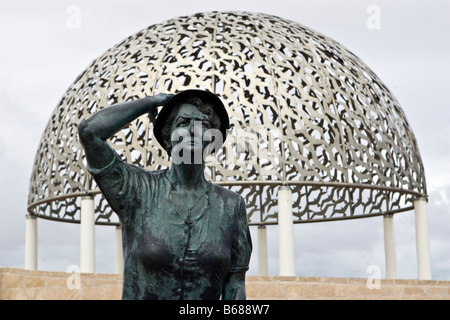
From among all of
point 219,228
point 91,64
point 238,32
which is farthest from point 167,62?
point 219,228

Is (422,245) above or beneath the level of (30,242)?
beneath

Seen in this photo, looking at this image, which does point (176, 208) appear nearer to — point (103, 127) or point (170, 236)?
point (170, 236)

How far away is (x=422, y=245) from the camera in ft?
48.5

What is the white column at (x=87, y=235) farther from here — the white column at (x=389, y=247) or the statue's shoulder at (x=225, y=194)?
the statue's shoulder at (x=225, y=194)

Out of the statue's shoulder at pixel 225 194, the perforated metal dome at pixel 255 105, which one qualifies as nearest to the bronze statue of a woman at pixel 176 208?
the statue's shoulder at pixel 225 194

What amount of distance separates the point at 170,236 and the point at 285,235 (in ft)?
34.8

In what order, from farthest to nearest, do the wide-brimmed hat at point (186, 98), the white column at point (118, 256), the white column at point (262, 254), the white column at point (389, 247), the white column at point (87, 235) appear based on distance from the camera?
1. the white column at point (262, 254)
2. the white column at point (389, 247)
3. the white column at point (118, 256)
4. the white column at point (87, 235)
5. the wide-brimmed hat at point (186, 98)

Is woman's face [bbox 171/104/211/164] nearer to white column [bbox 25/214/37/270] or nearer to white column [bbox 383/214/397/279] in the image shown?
white column [bbox 25/214/37/270]

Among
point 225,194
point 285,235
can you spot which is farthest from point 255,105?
point 225,194

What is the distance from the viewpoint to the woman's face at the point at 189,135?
2.73 meters

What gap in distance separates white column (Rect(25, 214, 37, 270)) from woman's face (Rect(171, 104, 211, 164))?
13.6 meters

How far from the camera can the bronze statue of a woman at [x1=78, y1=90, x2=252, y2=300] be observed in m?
2.67

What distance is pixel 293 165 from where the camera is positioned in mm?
13195

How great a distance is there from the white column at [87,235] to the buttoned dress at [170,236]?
11096 mm
